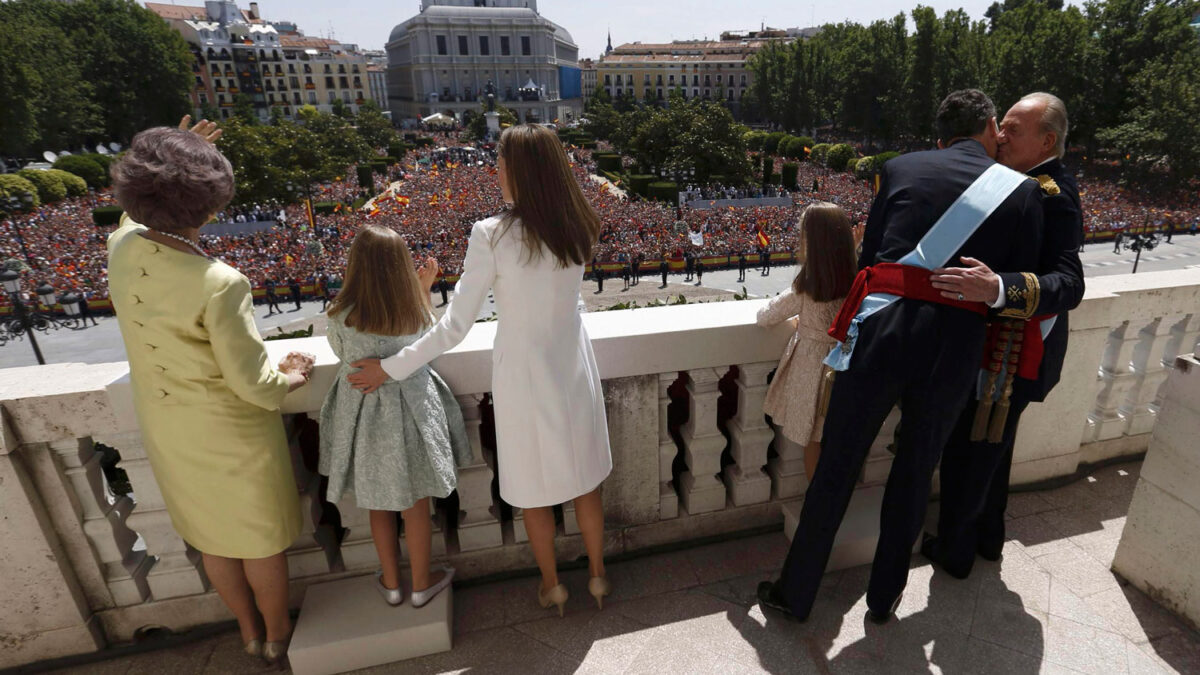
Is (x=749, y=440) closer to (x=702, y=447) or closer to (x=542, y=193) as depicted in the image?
(x=702, y=447)

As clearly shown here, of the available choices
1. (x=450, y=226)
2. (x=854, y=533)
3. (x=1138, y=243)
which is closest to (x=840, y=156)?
(x=1138, y=243)

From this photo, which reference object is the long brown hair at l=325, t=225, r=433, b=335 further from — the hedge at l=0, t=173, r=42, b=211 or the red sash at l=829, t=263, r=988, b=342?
the hedge at l=0, t=173, r=42, b=211

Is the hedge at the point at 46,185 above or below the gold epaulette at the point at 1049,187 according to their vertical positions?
below

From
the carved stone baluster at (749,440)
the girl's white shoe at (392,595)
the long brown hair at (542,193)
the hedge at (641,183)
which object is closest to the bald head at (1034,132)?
the carved stone baluster at (749,440)

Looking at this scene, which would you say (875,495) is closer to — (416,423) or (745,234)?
(416,423)

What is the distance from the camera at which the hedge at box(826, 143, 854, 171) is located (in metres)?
39.7

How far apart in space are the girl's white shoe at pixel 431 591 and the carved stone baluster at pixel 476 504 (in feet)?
0.54

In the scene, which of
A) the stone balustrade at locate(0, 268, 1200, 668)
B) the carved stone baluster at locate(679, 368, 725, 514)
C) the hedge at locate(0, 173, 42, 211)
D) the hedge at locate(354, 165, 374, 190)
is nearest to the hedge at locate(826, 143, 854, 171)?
the hedge at locate(354, 165, 374, 190)

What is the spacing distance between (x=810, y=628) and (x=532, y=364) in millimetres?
1436

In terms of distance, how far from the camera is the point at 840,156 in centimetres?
3984

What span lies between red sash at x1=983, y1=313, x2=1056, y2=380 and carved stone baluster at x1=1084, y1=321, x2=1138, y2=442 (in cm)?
127

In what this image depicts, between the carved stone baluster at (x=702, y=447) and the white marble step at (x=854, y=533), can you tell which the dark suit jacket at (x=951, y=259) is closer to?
the carved stone baluster at (x=702, y=447)

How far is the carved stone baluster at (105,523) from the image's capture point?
7.12 feet

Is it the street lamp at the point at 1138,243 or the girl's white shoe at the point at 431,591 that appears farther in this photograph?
the street lamp at the point at 1138,243
